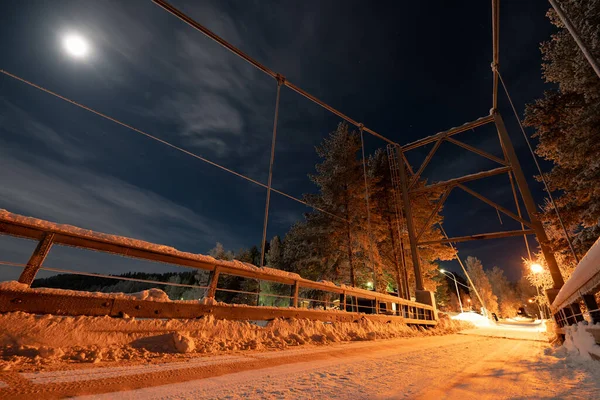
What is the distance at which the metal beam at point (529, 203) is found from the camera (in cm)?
671

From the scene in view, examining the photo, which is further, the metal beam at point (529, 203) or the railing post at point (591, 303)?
the metal beam at point (529, 203)

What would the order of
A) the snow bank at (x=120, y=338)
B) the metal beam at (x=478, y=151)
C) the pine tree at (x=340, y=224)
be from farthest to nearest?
the pine tree at (x=340, y=224), the metal beam at (x=478, y=151), the snow bank at (x=120, y=338)

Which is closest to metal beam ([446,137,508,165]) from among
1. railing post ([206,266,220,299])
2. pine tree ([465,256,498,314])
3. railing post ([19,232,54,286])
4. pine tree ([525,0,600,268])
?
pine tree ([525,0,600,268])

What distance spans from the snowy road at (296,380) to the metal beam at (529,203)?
5982mm

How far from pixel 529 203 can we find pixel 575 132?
2.24 meters

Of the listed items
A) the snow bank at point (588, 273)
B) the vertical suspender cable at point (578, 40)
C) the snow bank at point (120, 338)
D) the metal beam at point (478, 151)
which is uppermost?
the metal beam at point (478, 151)

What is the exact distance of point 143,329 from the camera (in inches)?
85.7

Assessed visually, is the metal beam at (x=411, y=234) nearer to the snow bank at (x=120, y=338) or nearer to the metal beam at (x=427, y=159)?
the metal beam at (x=427, y=159)

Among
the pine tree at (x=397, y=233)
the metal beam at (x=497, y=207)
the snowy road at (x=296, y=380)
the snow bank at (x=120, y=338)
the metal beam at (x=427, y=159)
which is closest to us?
the snowy road at (x=296, y=380)

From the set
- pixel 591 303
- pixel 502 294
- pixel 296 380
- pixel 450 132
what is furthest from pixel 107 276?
pixel 502 294

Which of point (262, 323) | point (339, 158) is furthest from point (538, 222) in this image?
point (339, 158)

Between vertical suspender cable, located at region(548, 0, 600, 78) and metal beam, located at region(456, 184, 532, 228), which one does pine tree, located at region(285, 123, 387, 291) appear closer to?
metal beam, located at region(456, 184, 532, 228)

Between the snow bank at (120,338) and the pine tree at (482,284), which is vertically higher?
the pine tree at (482,284)

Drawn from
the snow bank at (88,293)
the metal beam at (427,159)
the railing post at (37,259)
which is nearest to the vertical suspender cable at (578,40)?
the snow bank at (88,293)
